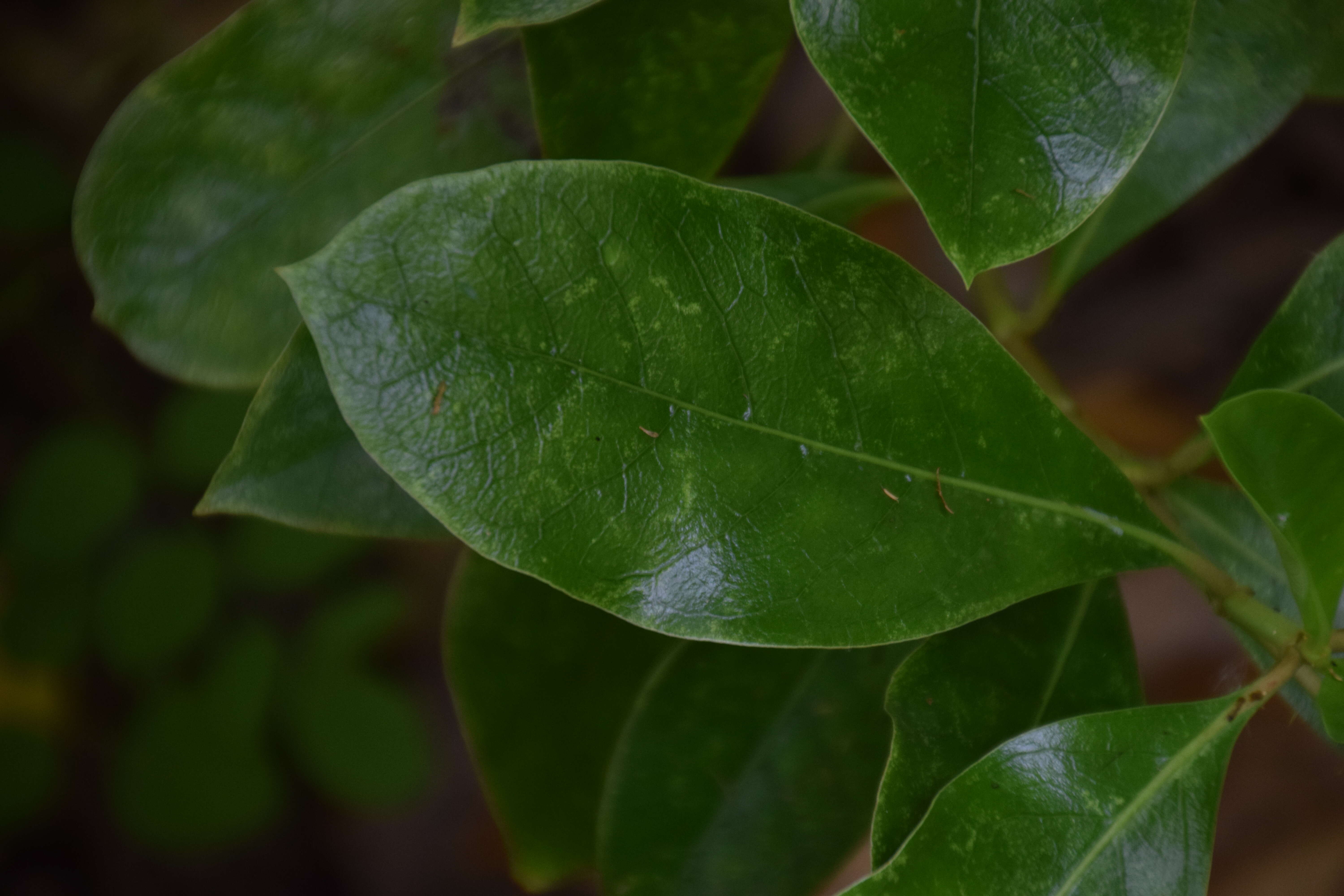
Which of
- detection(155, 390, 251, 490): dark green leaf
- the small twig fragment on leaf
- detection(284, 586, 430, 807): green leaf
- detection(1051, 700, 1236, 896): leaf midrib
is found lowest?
detection(284, 586, 430, 807): green leaf

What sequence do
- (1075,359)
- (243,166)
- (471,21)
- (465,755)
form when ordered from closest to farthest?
1. (471,21)
2. (243,166)
3. (1075,359)
4. (465,755)

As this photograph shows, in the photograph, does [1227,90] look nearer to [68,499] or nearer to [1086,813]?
[1086,813]

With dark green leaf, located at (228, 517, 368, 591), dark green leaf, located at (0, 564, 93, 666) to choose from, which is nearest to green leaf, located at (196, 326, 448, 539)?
dark green leaf, located at (228, 517, 368, 591)

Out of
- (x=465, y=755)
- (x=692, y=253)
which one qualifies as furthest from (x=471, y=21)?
(x=465, y=755)

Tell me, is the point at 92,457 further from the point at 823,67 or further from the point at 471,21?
the point at 823,67

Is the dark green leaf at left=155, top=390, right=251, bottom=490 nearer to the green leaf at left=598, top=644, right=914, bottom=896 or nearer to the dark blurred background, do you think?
the dark blurred background

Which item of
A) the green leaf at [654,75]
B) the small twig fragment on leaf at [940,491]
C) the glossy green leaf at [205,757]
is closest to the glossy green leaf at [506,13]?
the green leaf at [654,75]

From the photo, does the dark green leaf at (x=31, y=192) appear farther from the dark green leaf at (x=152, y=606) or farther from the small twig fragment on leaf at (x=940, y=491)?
the small twig fragment on leaf at (x=940, y=491)
